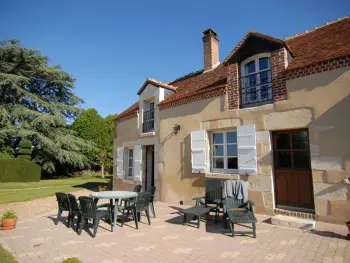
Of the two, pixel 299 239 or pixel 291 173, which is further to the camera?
pixel 291 173

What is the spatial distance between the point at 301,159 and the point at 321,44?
3431 mm

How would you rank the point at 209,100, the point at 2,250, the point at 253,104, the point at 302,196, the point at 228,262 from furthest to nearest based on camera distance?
the point at 209,100 → the point at 253,104 → the point at 302,196 → the point at 2,250 → the point at 228,262

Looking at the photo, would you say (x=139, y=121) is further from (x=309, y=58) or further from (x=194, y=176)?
(x=309, y=58)

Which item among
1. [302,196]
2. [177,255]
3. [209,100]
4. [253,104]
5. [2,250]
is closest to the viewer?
[177,255]

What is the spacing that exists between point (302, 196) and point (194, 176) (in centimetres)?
326

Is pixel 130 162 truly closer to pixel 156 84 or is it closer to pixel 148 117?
pixel 148 117

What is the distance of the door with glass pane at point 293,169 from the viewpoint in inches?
215

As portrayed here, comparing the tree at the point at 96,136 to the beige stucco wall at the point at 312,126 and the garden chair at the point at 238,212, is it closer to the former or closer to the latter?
the beige stucco wall at the point at 312,126

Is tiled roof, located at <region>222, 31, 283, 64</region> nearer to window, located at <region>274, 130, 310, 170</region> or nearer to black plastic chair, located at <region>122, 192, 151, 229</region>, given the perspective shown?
window, located at <region>274, 130, 310, 170</region>

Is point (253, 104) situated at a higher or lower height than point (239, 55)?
lower

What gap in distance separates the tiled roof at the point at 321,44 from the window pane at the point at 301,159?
88.6 inches

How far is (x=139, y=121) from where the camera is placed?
10.4 meters

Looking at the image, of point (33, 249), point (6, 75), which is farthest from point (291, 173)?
point (6, 75)

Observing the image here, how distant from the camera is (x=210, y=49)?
999 centimetres
